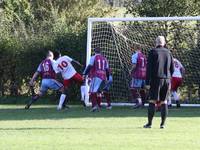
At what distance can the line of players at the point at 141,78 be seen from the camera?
21781mm

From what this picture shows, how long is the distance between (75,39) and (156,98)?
10.2 meters

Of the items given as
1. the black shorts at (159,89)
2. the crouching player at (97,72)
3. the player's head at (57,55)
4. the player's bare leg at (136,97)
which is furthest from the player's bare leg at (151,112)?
the player's head at (57,55)

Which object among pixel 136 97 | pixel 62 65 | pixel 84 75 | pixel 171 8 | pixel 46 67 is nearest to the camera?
pixel 84 75

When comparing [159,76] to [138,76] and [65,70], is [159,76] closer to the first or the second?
[65,70]

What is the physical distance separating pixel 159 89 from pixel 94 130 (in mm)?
1880

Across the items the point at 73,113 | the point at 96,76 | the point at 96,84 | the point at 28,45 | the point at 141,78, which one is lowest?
the point at 73,113

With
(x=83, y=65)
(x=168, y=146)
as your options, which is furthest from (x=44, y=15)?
(x=168, y=146)

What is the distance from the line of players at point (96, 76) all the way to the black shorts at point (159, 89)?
17.3ft

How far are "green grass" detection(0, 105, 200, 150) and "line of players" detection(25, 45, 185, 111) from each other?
806mm

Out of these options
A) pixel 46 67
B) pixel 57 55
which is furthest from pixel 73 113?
pixel 57 55

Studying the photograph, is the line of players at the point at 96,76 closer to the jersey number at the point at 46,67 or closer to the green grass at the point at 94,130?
the jersey number at the point at 46,67

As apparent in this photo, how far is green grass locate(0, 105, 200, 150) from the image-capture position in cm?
1233

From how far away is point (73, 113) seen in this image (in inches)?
778

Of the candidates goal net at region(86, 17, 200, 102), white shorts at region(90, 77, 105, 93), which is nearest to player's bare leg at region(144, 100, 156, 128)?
white shorts at region(90, 77, 105, 93)
